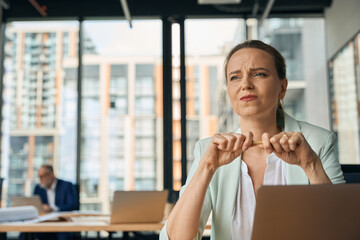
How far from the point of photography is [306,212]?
2.99ft

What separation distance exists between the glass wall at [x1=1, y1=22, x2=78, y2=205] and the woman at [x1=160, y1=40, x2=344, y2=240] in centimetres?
535

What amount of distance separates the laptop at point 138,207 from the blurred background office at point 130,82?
12.5ft

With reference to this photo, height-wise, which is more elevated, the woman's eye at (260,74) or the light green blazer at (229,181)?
the woman's eye at (260,74)

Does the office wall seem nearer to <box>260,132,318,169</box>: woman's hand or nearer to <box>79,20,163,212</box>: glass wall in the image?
Answer: <box>79,20,163,212</box>: glass wall

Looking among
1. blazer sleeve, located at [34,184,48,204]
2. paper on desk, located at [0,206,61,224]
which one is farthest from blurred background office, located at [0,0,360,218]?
paper on desk, located at [0,206,61,224]

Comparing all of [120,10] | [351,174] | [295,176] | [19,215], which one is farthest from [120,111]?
[295,176]

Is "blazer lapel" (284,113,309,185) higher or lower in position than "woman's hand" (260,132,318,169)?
lower

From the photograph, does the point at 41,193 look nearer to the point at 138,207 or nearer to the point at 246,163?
the point at 138,207

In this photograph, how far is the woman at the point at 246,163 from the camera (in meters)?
1.26

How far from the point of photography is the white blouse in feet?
4.53

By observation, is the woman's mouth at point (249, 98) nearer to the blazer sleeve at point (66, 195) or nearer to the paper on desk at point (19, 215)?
the paper on desk at point (19, 215)

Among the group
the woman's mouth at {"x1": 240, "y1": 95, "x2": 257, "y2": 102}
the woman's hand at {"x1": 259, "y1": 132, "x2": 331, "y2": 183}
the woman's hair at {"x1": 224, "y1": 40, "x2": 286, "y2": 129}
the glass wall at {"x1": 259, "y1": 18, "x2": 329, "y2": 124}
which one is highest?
the glass wall at {"x1": 259, "y1": 18, "x2": 329, "y2": 124}

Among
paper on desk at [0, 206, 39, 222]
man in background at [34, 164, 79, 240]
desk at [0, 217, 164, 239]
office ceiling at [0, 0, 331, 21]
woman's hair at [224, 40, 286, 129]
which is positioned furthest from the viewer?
office ceiling at [0, 0, 331, 21]

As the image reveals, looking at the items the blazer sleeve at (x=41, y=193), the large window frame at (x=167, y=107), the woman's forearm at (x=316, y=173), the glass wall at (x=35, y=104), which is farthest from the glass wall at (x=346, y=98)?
the woman's forearm at (x=316, y=173)
